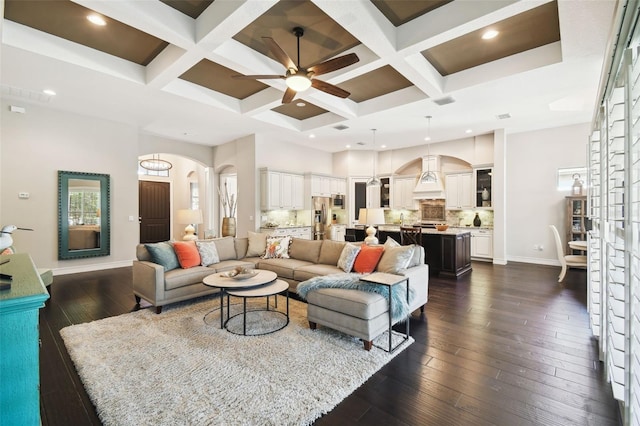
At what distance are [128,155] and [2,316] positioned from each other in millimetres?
6710

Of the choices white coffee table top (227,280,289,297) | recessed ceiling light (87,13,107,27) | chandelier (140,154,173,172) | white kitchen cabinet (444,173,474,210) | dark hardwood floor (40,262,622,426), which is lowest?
dark hardwood floor (40,262,622,426)

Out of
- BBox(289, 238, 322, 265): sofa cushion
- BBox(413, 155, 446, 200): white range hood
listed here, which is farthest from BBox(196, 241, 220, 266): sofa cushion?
BBox(413, 155, 446, 200): white range hood

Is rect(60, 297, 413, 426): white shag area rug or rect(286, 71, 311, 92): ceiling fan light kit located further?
rect(286, 71, 311, 92): ceiling fan light kit

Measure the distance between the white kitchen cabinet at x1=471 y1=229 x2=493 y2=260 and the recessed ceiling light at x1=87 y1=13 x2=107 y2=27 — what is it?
8.18m

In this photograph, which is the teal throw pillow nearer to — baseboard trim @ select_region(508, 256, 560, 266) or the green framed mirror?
the green framed mirror

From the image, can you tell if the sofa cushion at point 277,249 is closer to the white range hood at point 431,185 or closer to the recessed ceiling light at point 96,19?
the recessed ceiling light at point 96,19

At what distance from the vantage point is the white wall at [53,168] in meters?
5.39

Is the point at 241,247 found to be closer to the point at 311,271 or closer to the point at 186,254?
the point at 186,254

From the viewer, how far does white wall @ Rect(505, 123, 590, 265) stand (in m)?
6.87

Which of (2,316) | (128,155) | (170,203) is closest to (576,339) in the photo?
(2,316)

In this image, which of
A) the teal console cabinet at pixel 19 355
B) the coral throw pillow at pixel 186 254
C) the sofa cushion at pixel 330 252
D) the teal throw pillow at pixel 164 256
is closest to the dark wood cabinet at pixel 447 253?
the sofa cushion at pixel 330 252

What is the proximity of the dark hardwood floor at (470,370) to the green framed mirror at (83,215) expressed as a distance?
1.92 meters

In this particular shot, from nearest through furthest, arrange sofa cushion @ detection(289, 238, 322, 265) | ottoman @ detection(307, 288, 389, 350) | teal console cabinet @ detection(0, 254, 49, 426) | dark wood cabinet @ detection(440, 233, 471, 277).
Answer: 1. teal console cabinet @ detection(0, 254, 49, 426)
2. ottoman @ detection(307, 288, 389, 350)
3. sofa cushion @ detection(289, 238, 322, 265)
4. dark wood cabinet @ detection(440, 233, 471, 277)

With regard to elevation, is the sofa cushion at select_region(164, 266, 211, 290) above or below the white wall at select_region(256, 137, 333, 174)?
below
